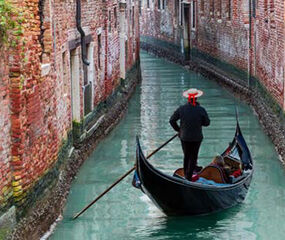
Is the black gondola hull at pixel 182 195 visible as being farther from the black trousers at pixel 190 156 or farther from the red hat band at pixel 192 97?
the red hat band at pixel 192 97

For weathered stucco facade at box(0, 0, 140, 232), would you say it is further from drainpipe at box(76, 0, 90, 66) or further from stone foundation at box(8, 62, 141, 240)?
stone foundation at box(8, 62, 141, 240)

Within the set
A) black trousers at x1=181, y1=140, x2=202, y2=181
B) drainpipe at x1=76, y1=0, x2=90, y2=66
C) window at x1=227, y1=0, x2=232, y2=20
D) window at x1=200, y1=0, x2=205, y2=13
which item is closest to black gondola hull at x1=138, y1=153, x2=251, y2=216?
black trousers at x1=181, y1=140, x2=202, y2=181

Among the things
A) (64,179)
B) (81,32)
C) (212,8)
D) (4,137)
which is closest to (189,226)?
(64,179)

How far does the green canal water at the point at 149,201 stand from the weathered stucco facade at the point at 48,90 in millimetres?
552

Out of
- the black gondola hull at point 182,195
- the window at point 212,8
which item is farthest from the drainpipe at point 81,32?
the window at point 212,8

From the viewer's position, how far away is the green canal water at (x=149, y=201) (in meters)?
9.46

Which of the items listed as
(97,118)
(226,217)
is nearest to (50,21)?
(226,217)

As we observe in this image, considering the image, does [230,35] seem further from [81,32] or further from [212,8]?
[81,32]

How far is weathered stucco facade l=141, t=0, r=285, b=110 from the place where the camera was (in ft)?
51.6

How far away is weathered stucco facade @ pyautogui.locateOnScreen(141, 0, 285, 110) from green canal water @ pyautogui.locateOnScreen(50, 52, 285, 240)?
1063 millimetres

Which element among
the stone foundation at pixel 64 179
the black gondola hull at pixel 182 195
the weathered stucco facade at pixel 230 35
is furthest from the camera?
the weathered stucco facade at pixel 230 35

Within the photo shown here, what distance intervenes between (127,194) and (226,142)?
4.42 m

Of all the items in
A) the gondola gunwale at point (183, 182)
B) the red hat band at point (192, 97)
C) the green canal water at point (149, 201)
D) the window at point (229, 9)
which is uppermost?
the window at point (229, 9)

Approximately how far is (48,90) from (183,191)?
2.02m
